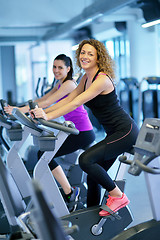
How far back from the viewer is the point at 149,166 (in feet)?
6.75

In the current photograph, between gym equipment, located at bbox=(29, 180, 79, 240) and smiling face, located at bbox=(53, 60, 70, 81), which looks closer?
gym equipment, located at bbox=(29, 180, 79, 240)

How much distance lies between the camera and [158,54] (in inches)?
416

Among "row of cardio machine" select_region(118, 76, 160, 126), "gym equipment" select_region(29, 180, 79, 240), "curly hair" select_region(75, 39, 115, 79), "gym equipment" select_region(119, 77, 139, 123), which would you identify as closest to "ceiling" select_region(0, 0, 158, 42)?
"gym equipment" select_region(119, 77, 139, 123)

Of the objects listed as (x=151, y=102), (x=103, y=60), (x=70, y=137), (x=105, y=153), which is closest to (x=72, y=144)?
(x=70, y=137)

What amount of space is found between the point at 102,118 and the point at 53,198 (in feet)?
2.40

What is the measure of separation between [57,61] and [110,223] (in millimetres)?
1646

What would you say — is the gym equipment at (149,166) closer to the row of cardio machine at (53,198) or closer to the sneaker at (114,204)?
the row of cardio machine at (53,198)

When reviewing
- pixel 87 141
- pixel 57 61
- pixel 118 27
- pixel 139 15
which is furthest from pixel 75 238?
pixel 118 27

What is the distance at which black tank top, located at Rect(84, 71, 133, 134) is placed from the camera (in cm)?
261

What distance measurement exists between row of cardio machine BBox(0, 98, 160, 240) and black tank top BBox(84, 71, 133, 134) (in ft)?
0.78

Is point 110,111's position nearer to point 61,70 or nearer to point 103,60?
point 103,60

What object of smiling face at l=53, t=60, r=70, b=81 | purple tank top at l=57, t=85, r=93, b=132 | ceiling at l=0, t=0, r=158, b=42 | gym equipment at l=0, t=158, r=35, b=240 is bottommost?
gym equipment at l=0, t=158, r=35, b=240

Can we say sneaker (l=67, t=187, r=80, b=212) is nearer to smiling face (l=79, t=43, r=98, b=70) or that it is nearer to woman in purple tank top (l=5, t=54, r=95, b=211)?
woman in purple tank top (l=5, t=54, r=95, b=211)

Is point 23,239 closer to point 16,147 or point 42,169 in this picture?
point 42,169
